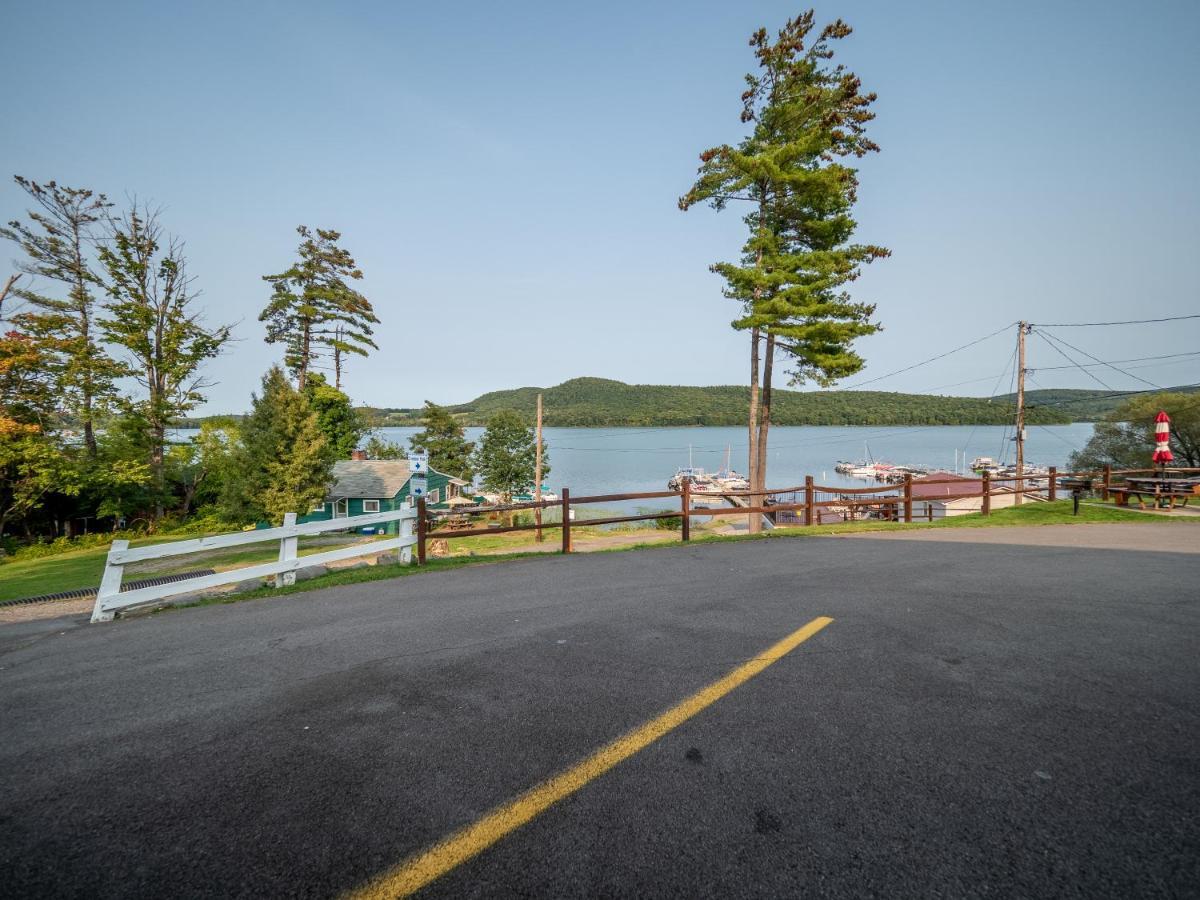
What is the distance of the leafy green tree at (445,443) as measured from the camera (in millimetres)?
52156

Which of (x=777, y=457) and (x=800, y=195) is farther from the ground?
(x=800, y=195)

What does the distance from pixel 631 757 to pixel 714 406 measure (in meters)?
134

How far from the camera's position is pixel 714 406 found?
132875 millimetres

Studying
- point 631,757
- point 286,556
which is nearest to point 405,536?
point 286,556

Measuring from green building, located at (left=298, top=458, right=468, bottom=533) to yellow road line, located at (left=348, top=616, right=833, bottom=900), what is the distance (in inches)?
1101

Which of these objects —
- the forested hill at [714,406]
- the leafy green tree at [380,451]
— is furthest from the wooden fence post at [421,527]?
the forested hill at [714,406]

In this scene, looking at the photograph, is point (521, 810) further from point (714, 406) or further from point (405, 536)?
point (714, 406)

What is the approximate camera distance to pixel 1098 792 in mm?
2318

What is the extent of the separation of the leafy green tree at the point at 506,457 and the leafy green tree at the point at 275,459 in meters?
28.1

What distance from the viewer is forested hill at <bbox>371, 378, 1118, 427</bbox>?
119188mm

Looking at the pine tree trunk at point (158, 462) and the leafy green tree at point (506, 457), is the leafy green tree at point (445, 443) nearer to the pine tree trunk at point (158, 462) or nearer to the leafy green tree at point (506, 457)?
the leafy green tree at point (506, 457)

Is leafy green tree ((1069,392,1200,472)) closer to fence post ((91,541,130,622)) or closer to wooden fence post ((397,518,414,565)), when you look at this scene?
wooden fence post ((397,518,414,565))

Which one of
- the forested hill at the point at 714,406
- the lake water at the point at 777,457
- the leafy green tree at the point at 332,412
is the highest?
the forested hill at the point at 714,406

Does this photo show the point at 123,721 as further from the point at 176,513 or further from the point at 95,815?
the point at 176,513
